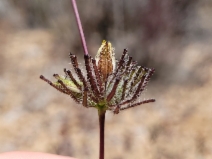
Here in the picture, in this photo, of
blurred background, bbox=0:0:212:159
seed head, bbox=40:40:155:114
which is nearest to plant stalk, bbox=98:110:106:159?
seed head, bbox=40:40:155:114

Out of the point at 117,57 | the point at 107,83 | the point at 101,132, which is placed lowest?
the point at 101,132

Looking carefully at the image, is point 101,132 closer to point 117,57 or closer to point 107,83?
point 107,83

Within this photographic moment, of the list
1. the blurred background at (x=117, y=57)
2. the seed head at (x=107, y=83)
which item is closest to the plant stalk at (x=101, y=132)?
the seed head at (x=107, y=83)

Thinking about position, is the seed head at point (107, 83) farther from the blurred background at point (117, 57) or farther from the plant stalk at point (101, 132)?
the blurred background at point (117, 57)

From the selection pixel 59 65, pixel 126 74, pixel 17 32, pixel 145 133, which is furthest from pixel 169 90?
pixel 126 74

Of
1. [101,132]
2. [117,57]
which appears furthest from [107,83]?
[117,57]

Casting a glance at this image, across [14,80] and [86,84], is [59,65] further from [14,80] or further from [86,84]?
[86,84]

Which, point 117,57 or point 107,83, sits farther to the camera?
point 117,57

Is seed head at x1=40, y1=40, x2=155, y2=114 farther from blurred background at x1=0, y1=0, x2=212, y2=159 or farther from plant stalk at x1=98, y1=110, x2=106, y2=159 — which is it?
blurred background at x1=0, y1=0, x2=212, y2=159
